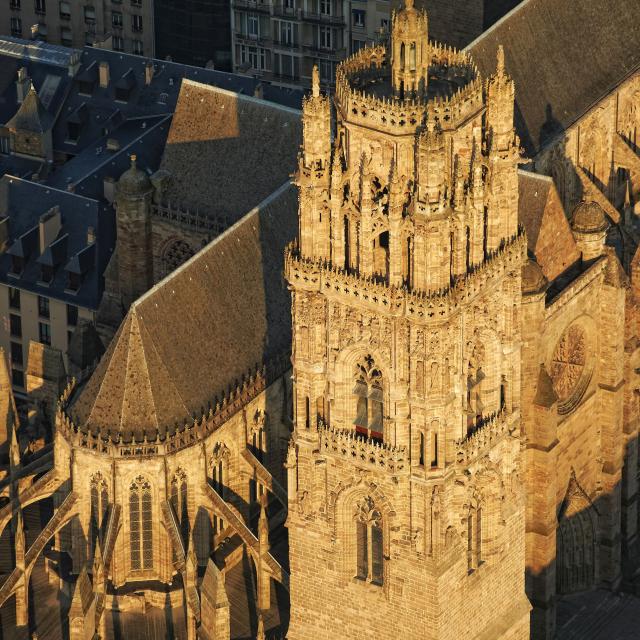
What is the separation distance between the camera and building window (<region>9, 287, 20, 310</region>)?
7781 inches

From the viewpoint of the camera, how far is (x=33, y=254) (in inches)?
7800

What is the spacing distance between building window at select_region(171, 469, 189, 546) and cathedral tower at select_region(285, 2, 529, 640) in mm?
8868

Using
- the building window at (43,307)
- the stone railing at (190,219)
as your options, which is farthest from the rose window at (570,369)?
the building window at (43,307)

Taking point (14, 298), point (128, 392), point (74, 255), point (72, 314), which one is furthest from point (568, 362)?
point (14, 298)

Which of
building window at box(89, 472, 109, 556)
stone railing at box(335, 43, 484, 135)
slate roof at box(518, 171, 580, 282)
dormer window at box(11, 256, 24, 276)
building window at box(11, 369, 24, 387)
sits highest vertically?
stone railing at box(335, 43, 484, 135)

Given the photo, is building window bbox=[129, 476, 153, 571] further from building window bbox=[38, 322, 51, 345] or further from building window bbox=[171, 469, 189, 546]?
building window bbox=[38, 322, 51, 345]

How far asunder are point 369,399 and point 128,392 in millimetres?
16702

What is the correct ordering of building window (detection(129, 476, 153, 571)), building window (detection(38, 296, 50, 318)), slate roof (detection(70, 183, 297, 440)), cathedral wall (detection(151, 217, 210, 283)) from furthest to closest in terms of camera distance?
building window (detection(38, 296, 50, 318)), cathedral wall (detection(151, 217, 210, 283)), building window (detection(129, 476, 153, 571)), slate roof (detection(70, 183, 297, 440))

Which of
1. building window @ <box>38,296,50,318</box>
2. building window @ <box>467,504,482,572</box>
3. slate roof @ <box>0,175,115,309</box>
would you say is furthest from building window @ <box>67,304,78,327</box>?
building window @ <box>467,504,482,572</box>

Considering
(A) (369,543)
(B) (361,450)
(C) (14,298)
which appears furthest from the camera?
(C) (14,298)

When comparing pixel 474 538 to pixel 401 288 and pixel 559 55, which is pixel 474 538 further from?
pixel 559 55

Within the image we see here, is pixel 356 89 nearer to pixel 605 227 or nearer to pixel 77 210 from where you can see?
pixel 605 227

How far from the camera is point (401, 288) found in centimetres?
14450

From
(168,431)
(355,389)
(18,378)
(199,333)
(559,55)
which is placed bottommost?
(18,378)
